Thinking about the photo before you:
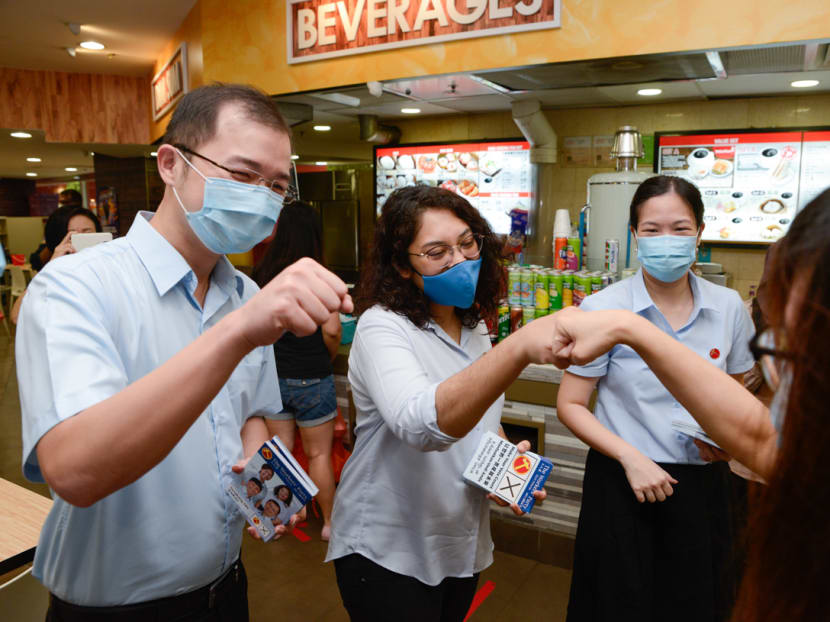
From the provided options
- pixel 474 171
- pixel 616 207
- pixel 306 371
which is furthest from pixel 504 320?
pixel 474 171

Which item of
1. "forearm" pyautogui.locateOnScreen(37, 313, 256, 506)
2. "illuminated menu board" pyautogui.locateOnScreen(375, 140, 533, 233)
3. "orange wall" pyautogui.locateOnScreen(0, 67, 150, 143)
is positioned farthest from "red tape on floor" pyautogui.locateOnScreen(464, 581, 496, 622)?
"orange wall" pyautogui.locateOnScreen(0, 67, 150, 143)

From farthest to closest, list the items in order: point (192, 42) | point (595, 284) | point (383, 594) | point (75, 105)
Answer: point (75, 105) → point (192, 42) → point (595, 284) → point (383, 594)

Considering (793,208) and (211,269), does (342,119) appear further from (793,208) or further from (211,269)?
(211,269)

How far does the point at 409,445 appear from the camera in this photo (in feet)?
4.35

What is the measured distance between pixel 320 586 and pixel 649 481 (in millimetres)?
1913

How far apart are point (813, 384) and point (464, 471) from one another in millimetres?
1006

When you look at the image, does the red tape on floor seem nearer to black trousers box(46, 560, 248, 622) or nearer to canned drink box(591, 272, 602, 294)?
canned drink box(591, 272, 602, 294)

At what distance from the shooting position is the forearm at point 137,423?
789 mm

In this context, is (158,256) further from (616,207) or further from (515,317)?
(616,207)

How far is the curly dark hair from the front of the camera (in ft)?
5.18

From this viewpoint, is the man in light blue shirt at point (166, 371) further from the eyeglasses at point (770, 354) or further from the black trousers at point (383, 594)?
the eyeglasses at point (770, 354)

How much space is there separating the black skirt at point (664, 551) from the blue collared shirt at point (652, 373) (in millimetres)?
89

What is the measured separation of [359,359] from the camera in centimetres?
146

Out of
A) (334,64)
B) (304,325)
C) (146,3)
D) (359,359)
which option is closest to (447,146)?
(334,64)
